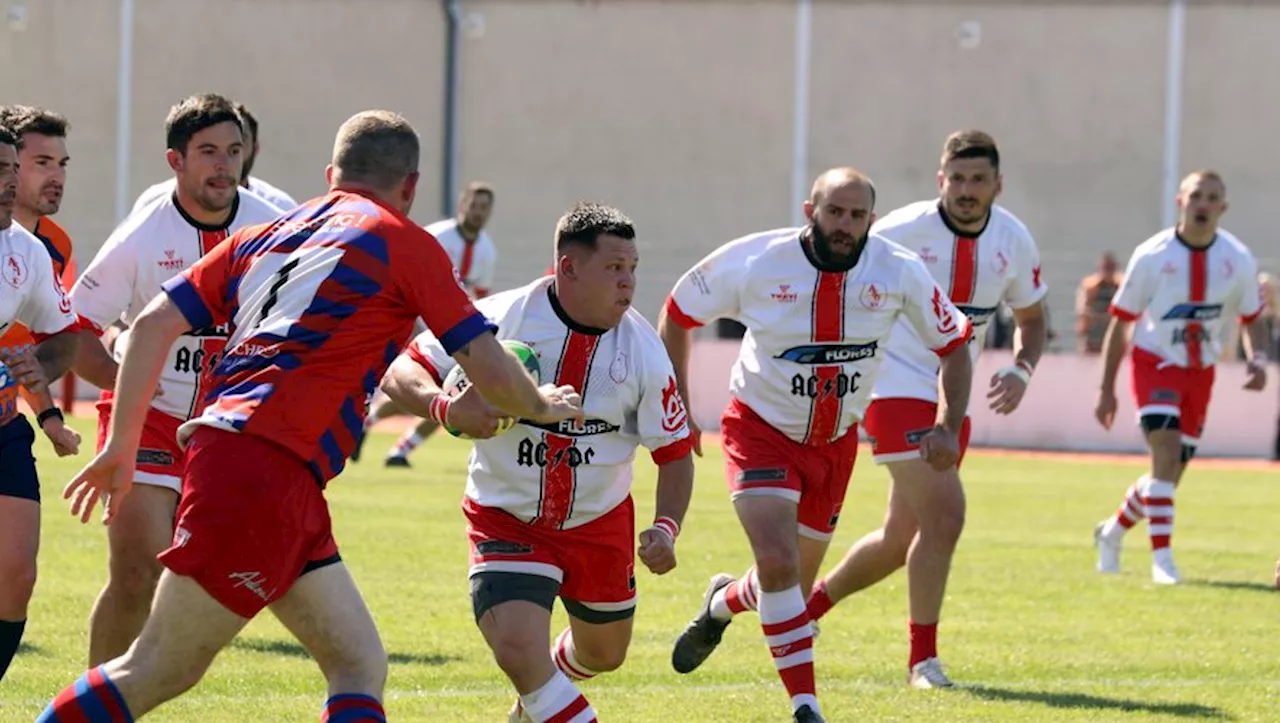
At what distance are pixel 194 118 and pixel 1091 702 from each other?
4357 mm

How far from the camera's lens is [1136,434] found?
86.2ft

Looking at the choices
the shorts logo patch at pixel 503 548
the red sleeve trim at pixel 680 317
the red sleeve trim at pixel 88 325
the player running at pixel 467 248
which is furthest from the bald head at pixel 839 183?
the player running at pixel 467 248

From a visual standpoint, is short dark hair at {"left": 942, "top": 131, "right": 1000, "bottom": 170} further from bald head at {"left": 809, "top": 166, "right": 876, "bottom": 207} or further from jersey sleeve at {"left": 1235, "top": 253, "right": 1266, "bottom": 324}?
jersey sleeve at {"left": 1235, "top": 253, "right": 1266, "bottom": 324}

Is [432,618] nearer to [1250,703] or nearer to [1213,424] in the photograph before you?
[1250,703]

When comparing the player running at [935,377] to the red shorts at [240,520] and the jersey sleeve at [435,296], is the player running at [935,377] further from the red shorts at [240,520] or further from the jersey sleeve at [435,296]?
the red shorts at [240,520]

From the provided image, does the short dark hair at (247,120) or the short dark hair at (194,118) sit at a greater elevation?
the short dark hair at (247,120)

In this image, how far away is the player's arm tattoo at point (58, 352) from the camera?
7.02m

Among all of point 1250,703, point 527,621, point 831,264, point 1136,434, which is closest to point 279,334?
point 527,621

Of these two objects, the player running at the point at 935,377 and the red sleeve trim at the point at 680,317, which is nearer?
the red sleeve trim at the point at 680,317

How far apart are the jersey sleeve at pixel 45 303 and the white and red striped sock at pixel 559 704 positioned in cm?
209

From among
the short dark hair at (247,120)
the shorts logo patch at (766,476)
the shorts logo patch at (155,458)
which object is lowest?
the shorts logo patch at (766,476)

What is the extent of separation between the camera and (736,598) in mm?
8797

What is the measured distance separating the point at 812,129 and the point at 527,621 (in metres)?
29.2

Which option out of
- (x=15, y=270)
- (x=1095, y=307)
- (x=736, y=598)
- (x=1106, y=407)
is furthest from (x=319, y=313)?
(x=1095, y=307)
